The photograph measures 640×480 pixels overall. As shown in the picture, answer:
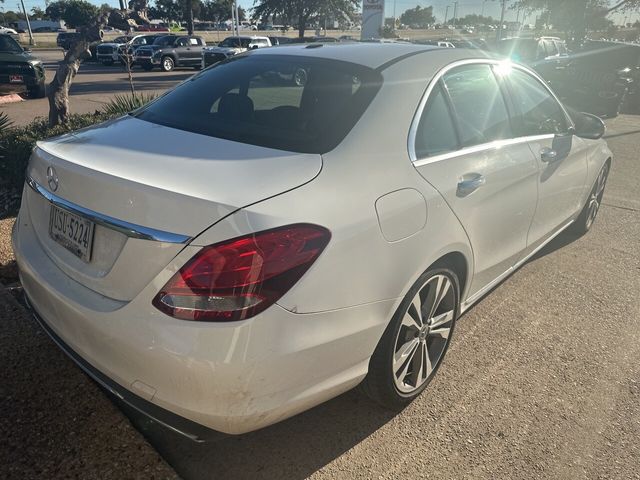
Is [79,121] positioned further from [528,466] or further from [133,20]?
[528,466]

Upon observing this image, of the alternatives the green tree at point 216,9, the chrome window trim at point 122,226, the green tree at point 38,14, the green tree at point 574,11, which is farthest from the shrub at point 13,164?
the green tree at point 38,14

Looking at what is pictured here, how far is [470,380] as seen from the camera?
2.89m

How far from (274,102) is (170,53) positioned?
24433 mm

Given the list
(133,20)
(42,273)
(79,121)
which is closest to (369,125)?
(42,273)

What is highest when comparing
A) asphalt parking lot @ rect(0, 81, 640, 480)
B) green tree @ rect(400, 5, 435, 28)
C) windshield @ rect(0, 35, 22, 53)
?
windshield @ rect(0, 35, 22, 53)

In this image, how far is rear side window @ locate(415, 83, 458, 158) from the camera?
2.46 m

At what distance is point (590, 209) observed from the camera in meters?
4.95

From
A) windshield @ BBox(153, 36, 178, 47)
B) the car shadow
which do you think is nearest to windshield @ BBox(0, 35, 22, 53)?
windshield @ BBox(153, 36, 178, 47)

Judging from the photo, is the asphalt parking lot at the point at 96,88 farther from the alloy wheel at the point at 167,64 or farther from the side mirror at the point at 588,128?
the side mirror at the point at 588,128

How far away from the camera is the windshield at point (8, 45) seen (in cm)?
1328

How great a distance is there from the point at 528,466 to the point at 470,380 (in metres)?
0.61

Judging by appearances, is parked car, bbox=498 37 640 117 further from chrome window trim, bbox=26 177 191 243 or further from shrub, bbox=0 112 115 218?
chrome window trim, bbox=26 177 191 243

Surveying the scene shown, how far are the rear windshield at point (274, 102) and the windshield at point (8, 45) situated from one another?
12860 mm

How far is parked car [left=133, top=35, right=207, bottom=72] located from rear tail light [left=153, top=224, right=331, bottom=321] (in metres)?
25.6
